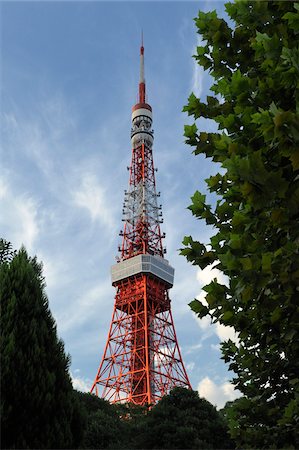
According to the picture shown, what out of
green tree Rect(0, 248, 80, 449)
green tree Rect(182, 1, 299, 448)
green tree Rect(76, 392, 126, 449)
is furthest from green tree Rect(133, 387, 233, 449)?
green tree Rect(182, 1, 299, 448)

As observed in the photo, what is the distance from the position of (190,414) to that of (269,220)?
1045 inches

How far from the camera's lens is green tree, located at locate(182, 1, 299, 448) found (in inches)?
144

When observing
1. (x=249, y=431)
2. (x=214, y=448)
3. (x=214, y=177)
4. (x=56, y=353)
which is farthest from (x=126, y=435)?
(x=214, y=177)

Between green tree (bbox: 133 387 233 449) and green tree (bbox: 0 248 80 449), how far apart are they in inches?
693

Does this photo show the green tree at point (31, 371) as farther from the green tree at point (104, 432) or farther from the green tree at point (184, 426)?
the green tree at point (184, 426)

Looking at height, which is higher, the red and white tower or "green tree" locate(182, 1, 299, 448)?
the red and white tower

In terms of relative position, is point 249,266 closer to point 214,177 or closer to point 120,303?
point 214,177

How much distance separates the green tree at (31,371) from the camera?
27.9 ft

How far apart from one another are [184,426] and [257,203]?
25751mm

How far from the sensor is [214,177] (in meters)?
5.05

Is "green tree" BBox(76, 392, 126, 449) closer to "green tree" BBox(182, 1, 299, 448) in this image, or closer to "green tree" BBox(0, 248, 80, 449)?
"green tree" BBox(0, 248, 80, 449)

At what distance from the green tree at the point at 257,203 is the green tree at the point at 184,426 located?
21461mm

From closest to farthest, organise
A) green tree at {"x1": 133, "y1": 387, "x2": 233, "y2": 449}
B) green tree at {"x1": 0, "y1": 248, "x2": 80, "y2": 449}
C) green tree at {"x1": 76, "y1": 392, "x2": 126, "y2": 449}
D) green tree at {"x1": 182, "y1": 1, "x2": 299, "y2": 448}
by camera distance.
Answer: green tree at {"x1": 182, "y1": 1, "x2": 299, "y2": 448}, green tree at {"x1": 0, "y1": 248, "x2": 80, "y2": 449}, green tree at {"x1": 133, "y1": 387, "x2": 233, "y2": 449}, green tree at {"x1": 76, "y1": 392, "x2": 126, "y2": 449}

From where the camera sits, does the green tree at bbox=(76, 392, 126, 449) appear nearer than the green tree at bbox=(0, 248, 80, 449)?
No
